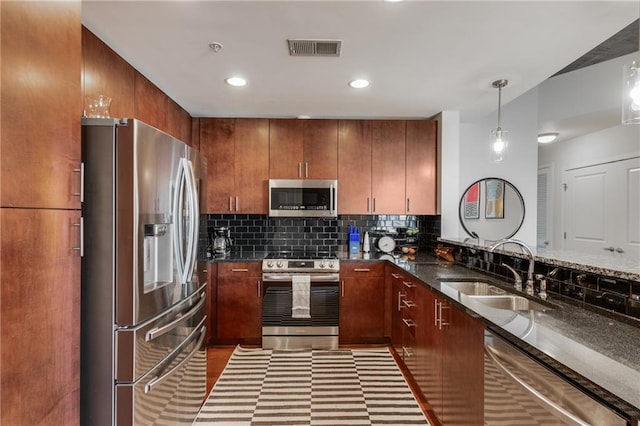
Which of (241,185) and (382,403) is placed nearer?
(382,403)

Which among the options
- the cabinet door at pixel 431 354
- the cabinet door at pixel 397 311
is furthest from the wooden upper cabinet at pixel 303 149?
the cabinet door at pixel 431 354

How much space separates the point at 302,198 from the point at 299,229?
52 centimetres

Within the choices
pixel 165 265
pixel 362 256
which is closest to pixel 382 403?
pixel 362 256

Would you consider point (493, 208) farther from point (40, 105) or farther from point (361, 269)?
point (40, 105)

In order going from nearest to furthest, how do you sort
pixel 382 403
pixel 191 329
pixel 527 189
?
pixel 191 329
pixel 382 403
pixel 527 189

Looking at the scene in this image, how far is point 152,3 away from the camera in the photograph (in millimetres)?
1730

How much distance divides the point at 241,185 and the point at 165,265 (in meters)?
2.12

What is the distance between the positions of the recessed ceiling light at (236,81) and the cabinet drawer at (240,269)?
5.44 ft

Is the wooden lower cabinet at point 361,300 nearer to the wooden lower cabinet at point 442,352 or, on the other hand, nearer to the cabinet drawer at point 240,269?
the wooden lower cabinet at point 442,352

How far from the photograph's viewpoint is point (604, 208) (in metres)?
4.38

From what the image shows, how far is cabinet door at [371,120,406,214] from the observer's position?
3.79 meters

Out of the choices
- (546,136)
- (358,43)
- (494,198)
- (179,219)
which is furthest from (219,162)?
(546,136)

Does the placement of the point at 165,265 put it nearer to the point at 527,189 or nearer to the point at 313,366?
the point at 313,366

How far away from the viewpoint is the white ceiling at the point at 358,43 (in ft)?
5.81
